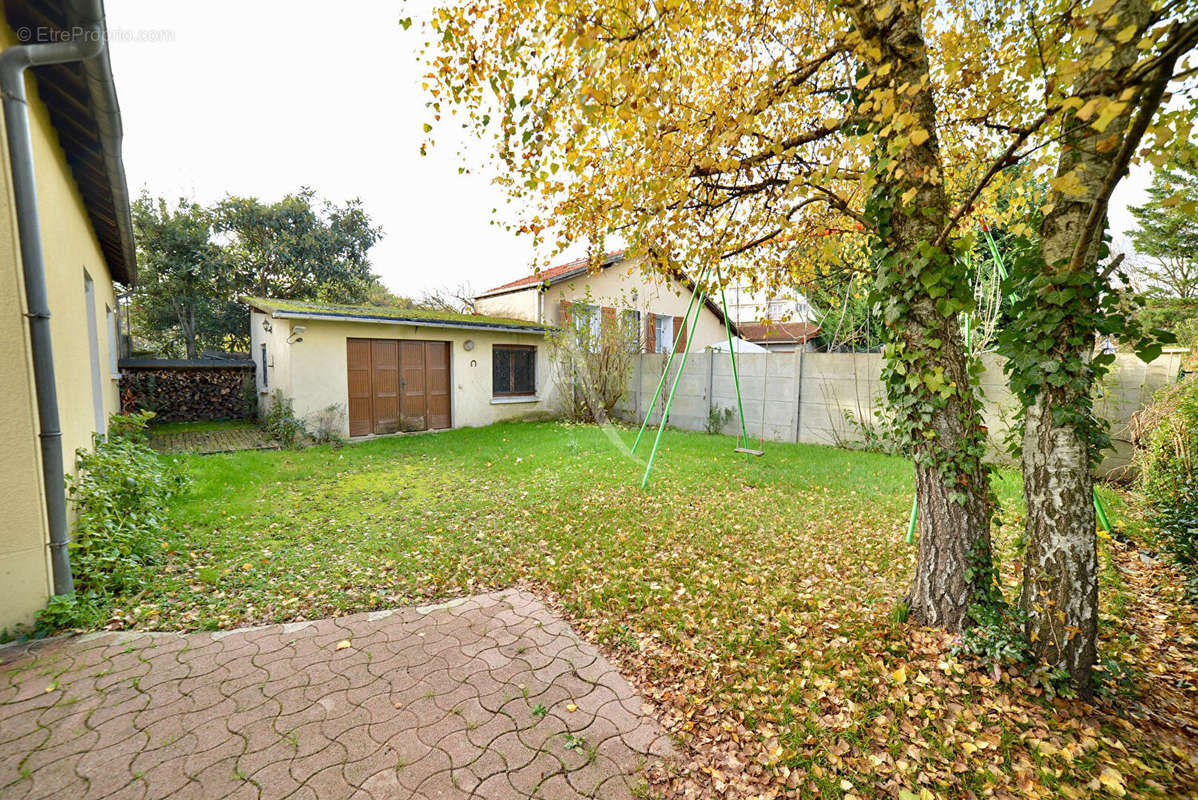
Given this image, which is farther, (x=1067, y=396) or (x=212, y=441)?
(x=212, y=441)

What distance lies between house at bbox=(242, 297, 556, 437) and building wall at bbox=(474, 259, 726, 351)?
33.8 inches

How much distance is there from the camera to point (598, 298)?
1452 centimetres

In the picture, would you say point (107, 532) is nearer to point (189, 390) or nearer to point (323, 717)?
point (323, 717)

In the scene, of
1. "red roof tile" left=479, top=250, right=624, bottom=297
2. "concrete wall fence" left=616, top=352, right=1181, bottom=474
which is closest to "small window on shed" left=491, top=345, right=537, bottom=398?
"red roof tile" left=479, top=250, right=624, bottom=297

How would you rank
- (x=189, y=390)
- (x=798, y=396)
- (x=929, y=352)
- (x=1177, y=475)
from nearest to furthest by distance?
(x=929, y=352) → (x=1177, y=475) → (x=798, y=396) → (x=189, y=390)

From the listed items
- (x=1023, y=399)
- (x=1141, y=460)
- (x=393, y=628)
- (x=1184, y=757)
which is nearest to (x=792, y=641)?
(x=1184, y=757)

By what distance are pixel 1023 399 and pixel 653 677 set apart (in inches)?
94.6

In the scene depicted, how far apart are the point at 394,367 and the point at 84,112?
7.01 meters

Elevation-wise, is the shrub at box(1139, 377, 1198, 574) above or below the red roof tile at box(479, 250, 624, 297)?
below

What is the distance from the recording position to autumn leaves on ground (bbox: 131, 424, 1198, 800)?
2.08 metres

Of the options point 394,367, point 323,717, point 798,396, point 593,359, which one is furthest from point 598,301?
point 323,717

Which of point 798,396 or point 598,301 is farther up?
point 598,301

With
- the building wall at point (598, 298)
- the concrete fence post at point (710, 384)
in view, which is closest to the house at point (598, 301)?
the building wall at point (598, 298)

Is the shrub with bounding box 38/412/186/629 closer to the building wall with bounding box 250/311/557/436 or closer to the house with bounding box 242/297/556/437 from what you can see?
the building wall with bounding box 250/311/557/436
